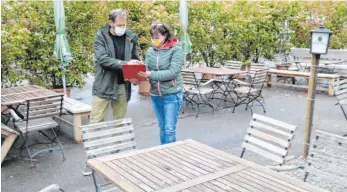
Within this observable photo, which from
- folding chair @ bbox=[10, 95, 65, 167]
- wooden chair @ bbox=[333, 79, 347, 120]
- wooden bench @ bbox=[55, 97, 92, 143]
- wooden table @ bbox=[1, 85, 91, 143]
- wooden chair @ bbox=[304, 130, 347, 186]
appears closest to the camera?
wooden chair @ bbox=[304, 130, 347, 186]

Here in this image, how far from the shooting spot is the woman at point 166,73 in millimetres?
4387

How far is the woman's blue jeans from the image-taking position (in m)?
4.56

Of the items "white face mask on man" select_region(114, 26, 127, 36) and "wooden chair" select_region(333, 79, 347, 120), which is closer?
"white face mask on man" select_region(114, 26, 127, 36)

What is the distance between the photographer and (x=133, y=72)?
4246 millimetres

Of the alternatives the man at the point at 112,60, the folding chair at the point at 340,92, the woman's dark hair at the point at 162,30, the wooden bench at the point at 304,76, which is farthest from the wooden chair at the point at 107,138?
the wooden bench at the point at 304,76

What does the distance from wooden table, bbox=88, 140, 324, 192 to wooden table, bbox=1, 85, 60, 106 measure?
2.41m

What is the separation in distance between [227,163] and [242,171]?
7.7 inches

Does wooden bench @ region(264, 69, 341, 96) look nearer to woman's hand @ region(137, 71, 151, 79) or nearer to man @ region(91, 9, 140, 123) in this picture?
man @ region(91, 9, 140, 123)

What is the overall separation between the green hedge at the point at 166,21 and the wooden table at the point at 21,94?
59cm

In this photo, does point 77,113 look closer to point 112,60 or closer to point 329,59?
point 112,60

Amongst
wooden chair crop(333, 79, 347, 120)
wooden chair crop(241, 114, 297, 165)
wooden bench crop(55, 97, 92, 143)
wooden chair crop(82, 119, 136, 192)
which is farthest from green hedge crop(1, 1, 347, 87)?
wooden chair crop(333, 79, 347, 120)

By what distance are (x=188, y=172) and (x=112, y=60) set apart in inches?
79.9

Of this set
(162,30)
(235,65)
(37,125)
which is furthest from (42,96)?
(235,65)

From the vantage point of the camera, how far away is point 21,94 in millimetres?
5602
